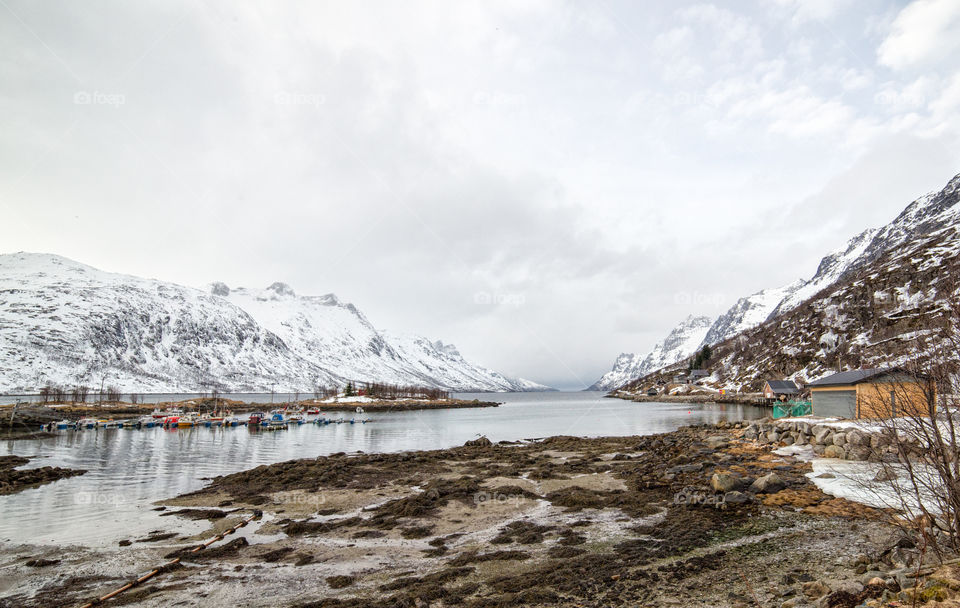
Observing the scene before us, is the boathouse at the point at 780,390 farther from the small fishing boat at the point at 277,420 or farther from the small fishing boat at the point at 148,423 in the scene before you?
the small fishing boat at the point at 148,423

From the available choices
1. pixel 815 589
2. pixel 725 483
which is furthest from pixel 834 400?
pixel 815 589

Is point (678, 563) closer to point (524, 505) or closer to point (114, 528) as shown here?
point (524, 505)

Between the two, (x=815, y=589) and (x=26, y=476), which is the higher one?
(x=815, y=589)

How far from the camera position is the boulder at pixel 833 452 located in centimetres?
2522

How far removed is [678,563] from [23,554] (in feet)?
69.2

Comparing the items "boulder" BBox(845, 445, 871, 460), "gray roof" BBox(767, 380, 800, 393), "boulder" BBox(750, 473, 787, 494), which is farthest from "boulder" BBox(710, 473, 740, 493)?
"gray roof" BBox(767, 380, 800, 393)

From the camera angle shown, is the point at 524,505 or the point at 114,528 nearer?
the point at 114,528

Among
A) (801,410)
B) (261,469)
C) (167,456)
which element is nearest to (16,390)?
(167,456)

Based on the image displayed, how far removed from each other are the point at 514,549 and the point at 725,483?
1016 cm

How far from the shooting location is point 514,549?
50.9 feet

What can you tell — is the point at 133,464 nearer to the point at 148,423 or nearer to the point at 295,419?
the point at 148,423

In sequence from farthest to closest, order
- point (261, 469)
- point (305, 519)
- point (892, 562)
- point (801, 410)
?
1. point (801, 410)
2. point (261, 469)
3. point (305, 519)
4. point (892, 562)

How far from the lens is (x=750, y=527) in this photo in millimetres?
16297

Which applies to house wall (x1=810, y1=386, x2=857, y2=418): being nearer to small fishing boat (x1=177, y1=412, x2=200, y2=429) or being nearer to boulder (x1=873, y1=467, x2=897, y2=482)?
boulder (x1=873, y1=467, x2=897, y2=482)
